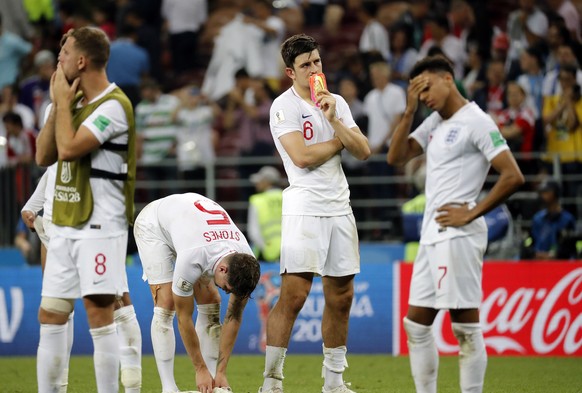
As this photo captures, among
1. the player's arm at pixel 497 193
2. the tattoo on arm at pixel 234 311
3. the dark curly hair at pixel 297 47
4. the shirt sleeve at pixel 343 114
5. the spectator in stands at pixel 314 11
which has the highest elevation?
the spectator in stands at pixel 314 11

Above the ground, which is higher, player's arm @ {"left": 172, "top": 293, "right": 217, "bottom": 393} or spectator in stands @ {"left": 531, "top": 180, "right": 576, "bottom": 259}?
spectator in stands @ {"left": 531, "top": 180, "right": 576, "bottom": 259}

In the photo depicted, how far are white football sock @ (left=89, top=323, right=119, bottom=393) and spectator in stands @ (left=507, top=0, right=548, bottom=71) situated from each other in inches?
445

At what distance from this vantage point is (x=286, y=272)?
349 inches

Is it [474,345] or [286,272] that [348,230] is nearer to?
[286,272]

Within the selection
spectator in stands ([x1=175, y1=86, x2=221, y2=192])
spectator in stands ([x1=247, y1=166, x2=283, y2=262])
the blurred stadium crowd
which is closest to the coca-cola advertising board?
the blurred stadium crowd

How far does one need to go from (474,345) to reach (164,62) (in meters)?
14.0

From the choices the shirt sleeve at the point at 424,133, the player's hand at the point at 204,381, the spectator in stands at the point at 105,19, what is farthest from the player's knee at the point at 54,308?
the spectator in stands at the point at 105,19

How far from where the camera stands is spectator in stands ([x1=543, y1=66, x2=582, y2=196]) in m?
15.4

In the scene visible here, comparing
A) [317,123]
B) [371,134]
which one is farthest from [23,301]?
→ [317,123]

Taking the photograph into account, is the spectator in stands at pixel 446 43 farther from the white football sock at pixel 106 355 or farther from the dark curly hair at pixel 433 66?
the white football sock at pixel 106 355

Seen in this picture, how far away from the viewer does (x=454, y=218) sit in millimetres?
7816

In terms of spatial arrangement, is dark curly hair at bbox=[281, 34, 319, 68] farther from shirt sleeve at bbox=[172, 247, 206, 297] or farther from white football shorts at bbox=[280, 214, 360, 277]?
shirt sleeve at bbox=[172, 247, 206, 297]

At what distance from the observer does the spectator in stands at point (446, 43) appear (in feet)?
58.8

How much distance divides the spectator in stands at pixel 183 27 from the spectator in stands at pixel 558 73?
22.6 ft
